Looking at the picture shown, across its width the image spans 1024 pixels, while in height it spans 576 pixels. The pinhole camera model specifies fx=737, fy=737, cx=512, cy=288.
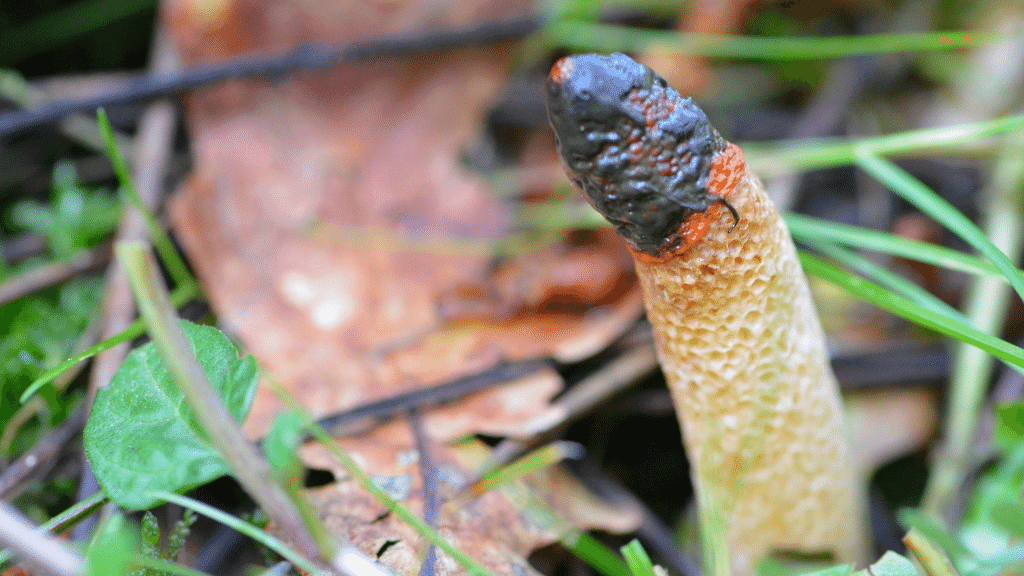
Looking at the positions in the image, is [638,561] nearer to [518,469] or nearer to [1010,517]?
[518,469]

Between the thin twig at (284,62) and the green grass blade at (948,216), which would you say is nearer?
the green grass blade at (948,216)

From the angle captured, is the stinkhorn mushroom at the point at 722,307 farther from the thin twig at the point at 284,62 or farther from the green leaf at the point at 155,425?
the thin twig at the point at 284,62

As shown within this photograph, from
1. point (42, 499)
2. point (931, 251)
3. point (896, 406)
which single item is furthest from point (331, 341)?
point (896, 406)

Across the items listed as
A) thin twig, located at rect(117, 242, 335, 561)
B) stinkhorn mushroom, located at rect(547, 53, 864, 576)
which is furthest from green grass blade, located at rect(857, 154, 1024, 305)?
thin twig, located at rect(117, 242, 335, 561)

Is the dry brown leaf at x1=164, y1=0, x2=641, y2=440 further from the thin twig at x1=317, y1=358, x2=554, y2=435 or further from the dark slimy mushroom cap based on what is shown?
the dark slimy mushroom cap

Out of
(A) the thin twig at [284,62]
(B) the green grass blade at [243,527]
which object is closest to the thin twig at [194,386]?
(B) the green grass blade at [243,527]

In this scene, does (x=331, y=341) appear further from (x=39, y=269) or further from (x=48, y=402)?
(x=39, y=269)
